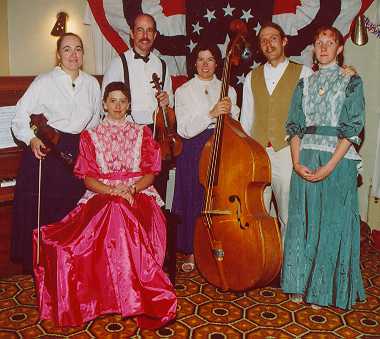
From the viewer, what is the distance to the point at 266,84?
10.5 feet

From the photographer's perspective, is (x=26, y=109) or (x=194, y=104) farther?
(x=194, y=104)

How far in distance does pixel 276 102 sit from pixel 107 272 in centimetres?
137

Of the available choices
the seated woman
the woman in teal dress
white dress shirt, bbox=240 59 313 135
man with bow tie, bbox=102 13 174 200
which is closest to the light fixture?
white dress shirt, bbox=240 59 313 135

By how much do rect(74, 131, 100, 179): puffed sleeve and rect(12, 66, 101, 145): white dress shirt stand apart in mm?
258

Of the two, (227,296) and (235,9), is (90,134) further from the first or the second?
(235,9)

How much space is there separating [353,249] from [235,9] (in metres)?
2.11

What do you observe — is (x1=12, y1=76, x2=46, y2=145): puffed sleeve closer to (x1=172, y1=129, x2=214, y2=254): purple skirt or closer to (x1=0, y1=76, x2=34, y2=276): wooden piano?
(x1=0, y1=76, x2=34, y2=276): wooden piano

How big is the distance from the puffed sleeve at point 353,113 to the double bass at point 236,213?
0.44m

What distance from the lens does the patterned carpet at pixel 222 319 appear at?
272 cm

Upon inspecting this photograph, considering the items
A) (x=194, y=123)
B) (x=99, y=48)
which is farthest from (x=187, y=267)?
(x=99, y=48)

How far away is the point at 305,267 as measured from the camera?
302cm

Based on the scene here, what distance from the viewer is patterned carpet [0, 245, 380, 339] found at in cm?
272

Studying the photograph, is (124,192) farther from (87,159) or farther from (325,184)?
(325,184)

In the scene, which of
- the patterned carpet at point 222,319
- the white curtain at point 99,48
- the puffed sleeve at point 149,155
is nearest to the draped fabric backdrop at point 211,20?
the white curtain at point 99,48
